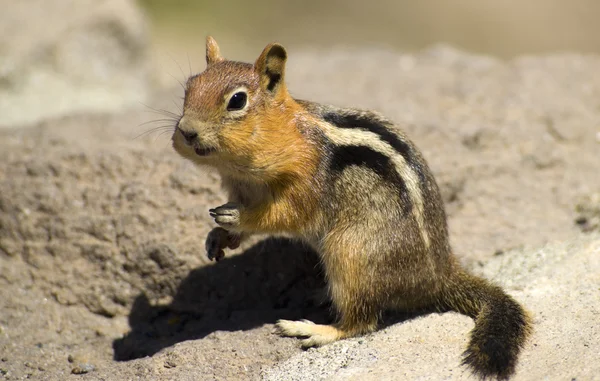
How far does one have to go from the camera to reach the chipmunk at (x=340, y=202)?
4.28m

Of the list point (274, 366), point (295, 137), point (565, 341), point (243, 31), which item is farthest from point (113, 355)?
point (243, 31)

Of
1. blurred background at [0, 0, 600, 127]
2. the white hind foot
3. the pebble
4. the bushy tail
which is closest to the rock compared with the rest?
blurred background at [0, 0, 600, 127]

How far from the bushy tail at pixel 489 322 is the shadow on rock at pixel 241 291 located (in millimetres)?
1020

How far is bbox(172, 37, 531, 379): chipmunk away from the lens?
14.0 feet

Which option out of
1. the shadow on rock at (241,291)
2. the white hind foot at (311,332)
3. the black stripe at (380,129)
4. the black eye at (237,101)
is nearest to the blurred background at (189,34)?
the shadow on rock at (241,291)

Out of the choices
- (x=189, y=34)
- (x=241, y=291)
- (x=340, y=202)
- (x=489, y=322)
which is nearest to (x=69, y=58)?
(x=241, y=291)

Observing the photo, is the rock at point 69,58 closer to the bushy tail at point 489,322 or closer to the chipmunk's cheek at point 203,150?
the chipmunk's cheek at point 203,150

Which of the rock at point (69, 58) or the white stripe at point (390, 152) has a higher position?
the rock at point (69, 58)

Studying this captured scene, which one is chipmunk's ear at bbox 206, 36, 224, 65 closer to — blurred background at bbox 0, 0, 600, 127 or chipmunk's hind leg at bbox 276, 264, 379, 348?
chipmunk's hind leg at bbox 276, 264, 379, 348

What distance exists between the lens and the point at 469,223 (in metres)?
5.83

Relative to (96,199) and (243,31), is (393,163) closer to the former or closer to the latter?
(96,199)

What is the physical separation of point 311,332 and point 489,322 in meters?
1.08

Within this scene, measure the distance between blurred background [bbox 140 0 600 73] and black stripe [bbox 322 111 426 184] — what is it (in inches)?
440

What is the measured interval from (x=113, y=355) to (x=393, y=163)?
228 cm
